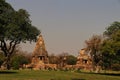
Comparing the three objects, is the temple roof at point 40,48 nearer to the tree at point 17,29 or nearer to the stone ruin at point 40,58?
the stone ruin at point 40,58

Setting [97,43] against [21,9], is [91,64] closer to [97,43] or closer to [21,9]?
[97,43]

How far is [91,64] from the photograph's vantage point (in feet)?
323

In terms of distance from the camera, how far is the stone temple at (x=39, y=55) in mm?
96312

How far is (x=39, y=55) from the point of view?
97.2 metres

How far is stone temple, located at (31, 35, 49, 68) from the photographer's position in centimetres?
9631

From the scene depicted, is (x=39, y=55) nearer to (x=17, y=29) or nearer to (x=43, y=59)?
(x=43, y=59)

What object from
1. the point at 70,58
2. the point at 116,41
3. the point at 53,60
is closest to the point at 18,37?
the point at 116,41

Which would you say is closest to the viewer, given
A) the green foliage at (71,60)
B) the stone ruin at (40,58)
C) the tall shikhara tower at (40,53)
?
the stone ruin at (40,58)

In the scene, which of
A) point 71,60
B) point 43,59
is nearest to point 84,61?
point 43,59

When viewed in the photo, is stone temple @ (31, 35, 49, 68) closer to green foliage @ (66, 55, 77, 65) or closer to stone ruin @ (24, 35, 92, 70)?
stone ruin @ (24, 35, 92, 70)

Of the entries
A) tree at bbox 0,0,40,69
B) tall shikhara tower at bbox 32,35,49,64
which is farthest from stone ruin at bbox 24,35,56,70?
tree at bbox 0,0,40,69

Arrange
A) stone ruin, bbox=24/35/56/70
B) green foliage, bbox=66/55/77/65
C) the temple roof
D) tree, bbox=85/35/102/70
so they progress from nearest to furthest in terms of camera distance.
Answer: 1. tree, bbox=85/35/102/70
2. stone ruin, bbox=24/35/56/70
3. the temple roof
4. green foliage, bbox=66/55/77/65

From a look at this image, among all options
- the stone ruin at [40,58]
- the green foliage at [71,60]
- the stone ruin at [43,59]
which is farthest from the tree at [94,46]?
the green foliage at [71,60]

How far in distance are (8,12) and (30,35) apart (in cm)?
1042
